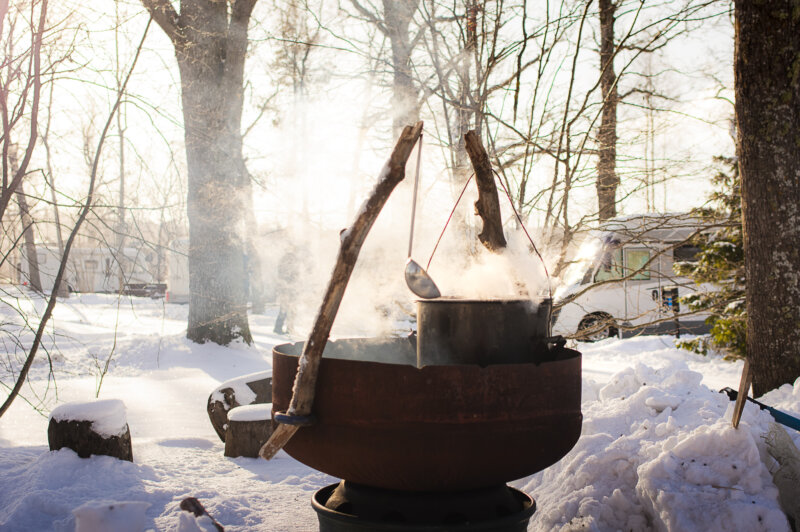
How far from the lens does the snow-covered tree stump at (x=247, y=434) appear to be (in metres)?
4.50

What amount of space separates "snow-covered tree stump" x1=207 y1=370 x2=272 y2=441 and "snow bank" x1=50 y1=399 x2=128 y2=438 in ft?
3.70

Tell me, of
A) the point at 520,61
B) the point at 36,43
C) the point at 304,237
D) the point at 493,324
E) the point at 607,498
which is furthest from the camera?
the point at 304,237

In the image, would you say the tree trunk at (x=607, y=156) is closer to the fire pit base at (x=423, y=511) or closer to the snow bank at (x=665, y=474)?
the snow bank at (x=665, y=474)

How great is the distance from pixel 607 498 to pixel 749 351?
6.72 ft

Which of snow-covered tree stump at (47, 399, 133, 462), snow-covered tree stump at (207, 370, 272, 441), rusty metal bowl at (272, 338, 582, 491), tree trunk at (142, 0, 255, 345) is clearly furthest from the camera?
tree trunk at (142, 0, 255, 345)

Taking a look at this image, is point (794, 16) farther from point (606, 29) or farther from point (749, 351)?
point (606, 29)

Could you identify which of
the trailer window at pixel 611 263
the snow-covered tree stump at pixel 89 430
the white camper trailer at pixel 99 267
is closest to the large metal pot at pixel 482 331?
the white camper trailer at pixel 99 267

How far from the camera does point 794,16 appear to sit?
3.93 m

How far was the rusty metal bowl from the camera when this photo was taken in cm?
213

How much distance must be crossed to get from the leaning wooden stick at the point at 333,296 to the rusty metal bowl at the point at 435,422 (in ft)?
0.22

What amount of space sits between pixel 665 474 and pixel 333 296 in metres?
1.80

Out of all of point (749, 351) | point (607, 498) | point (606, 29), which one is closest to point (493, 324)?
point (607, 498)

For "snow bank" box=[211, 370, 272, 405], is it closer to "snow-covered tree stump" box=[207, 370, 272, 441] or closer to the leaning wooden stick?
"snow-covered tree stump" box=[207, 370, 272, 441]

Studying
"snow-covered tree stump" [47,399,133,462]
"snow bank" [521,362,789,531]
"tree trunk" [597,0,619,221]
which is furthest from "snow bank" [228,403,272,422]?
"tree trunk" [597,0,619,221]
